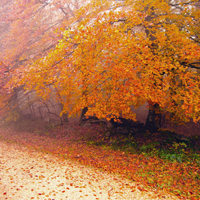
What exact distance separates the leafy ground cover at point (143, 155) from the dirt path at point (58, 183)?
92cm

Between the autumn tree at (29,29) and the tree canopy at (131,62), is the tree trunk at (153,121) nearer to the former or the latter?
the tree canopy at (131,62)

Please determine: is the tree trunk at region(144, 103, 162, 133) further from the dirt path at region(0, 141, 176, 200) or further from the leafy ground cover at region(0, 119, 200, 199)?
the dirt path at region(0, 141, 176, 200)

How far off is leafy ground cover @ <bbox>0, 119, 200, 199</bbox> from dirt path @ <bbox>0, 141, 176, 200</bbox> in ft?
3.00

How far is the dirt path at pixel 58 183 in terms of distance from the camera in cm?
573

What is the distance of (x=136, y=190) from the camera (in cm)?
641

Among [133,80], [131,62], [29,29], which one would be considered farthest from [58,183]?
[29,29]

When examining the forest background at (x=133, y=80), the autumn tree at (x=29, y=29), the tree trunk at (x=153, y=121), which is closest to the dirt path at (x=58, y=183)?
the forest background at (x=133, y=80)

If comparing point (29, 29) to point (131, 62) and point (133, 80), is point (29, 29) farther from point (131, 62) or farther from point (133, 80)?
point (133, 80)

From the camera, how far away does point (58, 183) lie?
6.55m

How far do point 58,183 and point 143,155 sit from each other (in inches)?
199

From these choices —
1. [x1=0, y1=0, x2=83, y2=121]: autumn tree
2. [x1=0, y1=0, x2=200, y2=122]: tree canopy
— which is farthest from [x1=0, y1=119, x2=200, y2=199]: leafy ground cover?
[x1=0, y1=0, x2=83, y2=121]: autumn tree

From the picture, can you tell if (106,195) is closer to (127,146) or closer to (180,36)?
(127,146)

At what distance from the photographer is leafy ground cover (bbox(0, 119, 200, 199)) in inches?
277

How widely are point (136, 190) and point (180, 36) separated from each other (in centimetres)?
716
